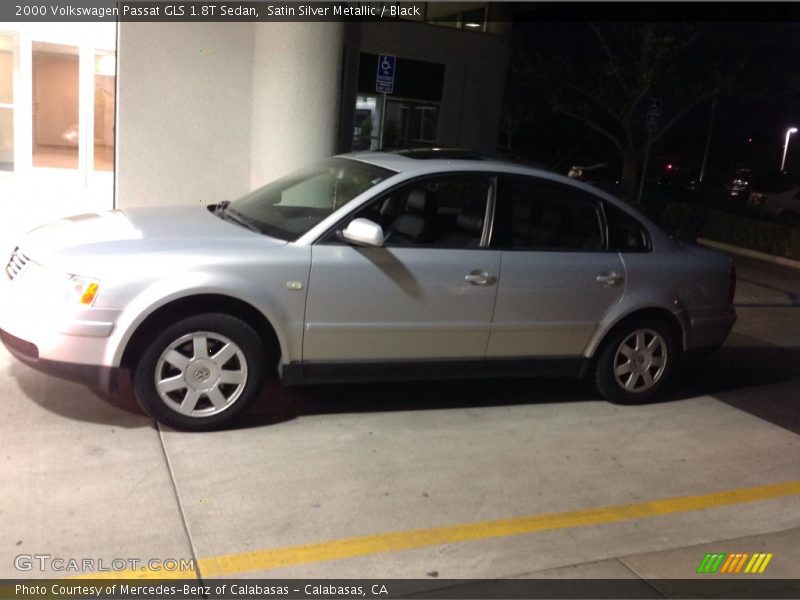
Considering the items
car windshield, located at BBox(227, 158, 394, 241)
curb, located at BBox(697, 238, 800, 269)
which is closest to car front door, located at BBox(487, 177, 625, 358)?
car windshield, located at BBox(227, 158, 394, 241)

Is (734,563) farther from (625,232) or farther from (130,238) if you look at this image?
(130,238)

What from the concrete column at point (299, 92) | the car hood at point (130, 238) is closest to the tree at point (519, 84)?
the concrete column at point (299, 92)

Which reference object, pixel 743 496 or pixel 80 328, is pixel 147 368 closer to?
pixel 80 328

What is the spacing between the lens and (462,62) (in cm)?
2092

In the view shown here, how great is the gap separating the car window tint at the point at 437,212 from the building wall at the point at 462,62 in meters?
15.5

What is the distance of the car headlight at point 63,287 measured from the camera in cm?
459

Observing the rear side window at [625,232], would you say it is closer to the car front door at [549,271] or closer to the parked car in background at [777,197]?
the car front door at [549,271]

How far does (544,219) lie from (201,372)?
8.03ft

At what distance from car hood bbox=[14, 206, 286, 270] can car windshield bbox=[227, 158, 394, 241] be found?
18 centimetres

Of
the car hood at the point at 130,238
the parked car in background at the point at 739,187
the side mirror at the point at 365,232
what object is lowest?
the parked car in background at the point at 739,187

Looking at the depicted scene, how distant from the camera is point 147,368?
4746mm

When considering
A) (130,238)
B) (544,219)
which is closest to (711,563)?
(544,219)

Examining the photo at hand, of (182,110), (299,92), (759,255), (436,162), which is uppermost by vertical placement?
(299,92)

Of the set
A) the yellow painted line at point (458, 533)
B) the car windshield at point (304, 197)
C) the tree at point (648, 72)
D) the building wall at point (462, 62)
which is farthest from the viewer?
the building wall at point (462, 62)
